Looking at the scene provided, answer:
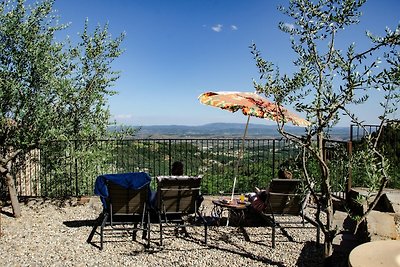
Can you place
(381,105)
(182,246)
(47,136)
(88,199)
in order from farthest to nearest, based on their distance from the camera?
(88,199) → (47,136) → (182,246) → (381,105)

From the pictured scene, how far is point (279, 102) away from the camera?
399cm

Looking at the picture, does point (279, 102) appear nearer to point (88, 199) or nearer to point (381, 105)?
point (381, 105)

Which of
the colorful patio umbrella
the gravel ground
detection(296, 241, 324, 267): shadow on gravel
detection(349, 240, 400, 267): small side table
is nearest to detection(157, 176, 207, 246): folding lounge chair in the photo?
the gravel ground

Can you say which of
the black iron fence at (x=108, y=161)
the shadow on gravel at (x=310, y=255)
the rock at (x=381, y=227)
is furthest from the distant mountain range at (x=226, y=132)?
the shadow on gravel at (x=310, y=255)

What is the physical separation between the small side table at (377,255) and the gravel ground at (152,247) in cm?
232

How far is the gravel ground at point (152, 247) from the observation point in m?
5.11

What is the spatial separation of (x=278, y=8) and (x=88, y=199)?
6.30 m

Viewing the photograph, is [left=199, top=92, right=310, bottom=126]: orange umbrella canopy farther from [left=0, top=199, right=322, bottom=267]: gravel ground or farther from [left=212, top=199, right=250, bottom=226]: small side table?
[left=0, top=199, right=322, bottom=267]: gravel ground

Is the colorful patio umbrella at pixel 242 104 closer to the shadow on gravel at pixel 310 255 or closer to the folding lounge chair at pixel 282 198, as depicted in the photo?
the folding lounge chair at pixel 282 198

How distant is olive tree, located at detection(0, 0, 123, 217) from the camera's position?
697cm

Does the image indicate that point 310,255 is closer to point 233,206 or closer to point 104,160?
point 233,206

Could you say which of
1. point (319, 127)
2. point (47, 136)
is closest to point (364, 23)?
point (319, 127)

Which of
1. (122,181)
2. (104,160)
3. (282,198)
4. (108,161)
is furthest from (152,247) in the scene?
(108,161)

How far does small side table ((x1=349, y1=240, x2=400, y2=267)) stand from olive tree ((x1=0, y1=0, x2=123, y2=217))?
235 inches
